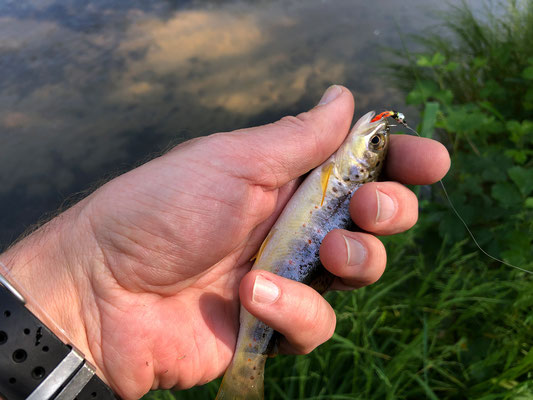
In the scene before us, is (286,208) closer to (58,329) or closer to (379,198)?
(379,198)

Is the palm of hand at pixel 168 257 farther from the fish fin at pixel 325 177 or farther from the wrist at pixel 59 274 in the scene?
the fish fin at pixel 325 177

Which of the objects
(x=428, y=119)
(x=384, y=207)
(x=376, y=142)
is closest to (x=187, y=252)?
(x=384, y=207)

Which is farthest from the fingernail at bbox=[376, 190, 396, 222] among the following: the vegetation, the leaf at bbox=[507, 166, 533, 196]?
the leaf at bbox=[507, 166, 533, 196]

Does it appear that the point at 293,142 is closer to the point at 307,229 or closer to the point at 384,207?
the point at 307,229

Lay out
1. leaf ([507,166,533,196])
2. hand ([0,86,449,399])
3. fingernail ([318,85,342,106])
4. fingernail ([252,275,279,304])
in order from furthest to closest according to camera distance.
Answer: leaf ([507,166,533,196]) → fingernail ([318,85,342,106]) → hand ([0,86,449,399]) → fingernail ([252,275,279,304])

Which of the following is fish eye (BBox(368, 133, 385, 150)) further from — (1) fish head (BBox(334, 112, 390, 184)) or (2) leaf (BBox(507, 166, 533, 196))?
(2) leaf (BBox(507, 166, 533, 196))

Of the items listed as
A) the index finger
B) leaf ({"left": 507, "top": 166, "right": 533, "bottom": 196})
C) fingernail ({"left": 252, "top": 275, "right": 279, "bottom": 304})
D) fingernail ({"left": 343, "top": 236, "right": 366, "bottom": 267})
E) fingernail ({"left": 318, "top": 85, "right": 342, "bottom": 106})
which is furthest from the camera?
leaf ({"left": 507, "top": 166, "right": 533, "bottom": 196})

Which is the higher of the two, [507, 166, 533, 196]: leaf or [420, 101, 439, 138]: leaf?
[420, 101, 439, 138]: leaf
